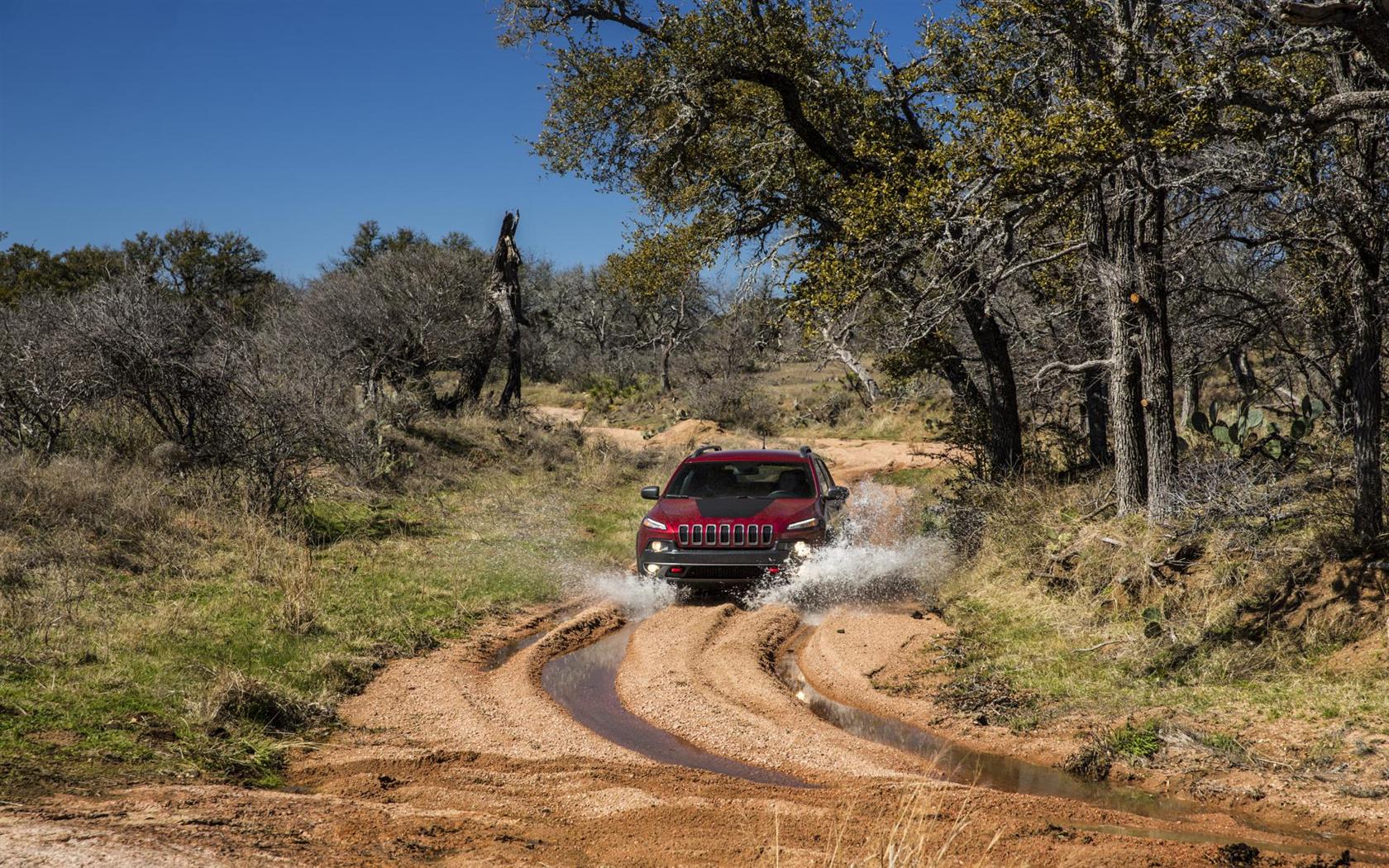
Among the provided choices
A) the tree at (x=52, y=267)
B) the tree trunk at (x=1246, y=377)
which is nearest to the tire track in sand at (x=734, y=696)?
the tree trunk at (x=1246, y=377)

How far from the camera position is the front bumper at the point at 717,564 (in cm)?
1059

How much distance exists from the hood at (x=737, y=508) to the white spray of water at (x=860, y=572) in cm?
52

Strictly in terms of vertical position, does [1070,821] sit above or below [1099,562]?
below

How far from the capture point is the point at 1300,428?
1093 cm

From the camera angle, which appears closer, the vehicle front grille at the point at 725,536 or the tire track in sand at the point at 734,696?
the tire track in sand at the point at 734,696

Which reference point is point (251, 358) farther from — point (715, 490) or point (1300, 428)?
point (1300, 428)

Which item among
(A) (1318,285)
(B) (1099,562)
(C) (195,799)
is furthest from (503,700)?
(A) (1318,285)

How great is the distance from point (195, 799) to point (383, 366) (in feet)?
71.0

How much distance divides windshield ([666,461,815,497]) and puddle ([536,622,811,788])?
220 cm

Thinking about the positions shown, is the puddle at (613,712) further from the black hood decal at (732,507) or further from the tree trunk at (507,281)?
the tree trunk at (507,281)

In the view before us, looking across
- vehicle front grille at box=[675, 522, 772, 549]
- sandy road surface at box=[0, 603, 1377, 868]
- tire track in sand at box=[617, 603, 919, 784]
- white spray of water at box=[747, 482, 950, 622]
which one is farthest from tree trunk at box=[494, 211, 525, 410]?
sandy road surface at box=[0, 603, 1377, 868]

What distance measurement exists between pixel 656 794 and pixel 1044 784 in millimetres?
2400

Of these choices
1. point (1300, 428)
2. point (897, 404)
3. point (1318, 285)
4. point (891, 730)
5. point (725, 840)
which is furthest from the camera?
point (897, 404)

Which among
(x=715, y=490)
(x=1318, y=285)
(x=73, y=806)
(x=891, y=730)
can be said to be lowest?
(x=891, y=730)
